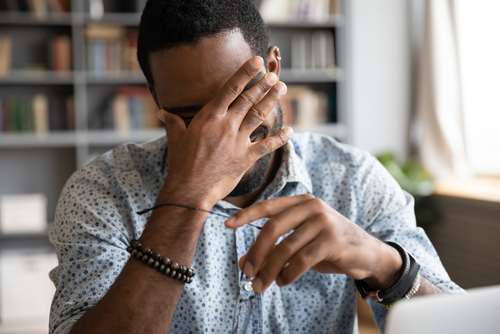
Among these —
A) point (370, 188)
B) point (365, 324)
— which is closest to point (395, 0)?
point (365, 324)

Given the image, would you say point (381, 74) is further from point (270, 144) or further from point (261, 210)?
point (261, 210)

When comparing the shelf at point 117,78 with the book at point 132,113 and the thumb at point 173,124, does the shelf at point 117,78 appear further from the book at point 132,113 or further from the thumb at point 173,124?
the thumb at point 173,124

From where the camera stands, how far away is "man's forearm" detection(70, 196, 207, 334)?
2.53 feet

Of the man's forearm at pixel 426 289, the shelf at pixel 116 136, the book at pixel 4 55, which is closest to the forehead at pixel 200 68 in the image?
the man's forearm at pixel 426 289

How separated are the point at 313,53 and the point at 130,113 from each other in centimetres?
138

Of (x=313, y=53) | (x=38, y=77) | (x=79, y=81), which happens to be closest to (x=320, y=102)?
(x=313, y=53)

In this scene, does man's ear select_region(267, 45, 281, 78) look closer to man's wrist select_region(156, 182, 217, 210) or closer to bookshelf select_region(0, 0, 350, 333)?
man's wrist select_region(156, 182, 217, 210)

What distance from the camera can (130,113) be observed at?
3.04 m

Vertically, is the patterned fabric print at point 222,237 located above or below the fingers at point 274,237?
below

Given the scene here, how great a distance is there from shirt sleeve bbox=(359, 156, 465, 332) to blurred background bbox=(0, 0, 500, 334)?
4.76ft

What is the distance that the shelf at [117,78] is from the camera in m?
2.94

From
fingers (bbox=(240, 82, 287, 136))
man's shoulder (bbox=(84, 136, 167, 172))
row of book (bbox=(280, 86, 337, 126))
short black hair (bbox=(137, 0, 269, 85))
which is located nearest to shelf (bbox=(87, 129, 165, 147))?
row of book (bbox=(280, 86, 337, 126))

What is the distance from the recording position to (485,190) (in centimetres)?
252

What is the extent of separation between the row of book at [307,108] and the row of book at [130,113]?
3.07 ft
